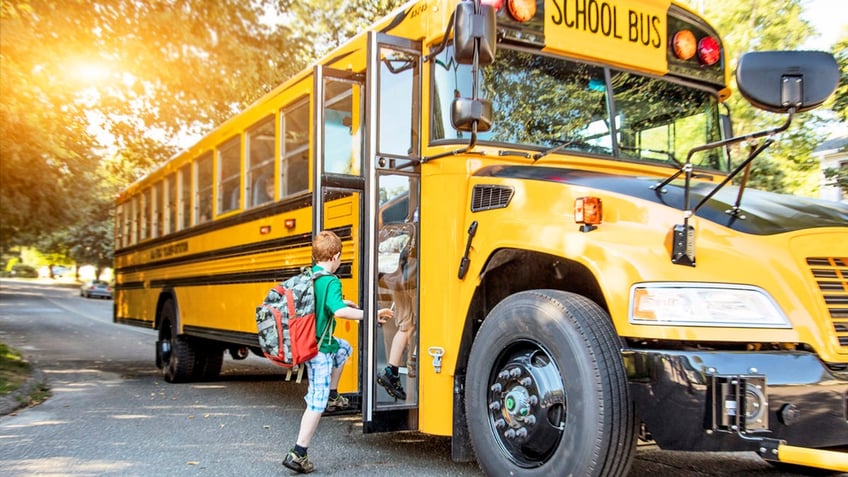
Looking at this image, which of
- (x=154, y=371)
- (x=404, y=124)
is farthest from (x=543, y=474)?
(x=154, y=371)

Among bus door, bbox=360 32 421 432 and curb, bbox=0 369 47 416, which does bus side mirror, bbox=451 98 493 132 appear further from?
curb, bbox=0 369 47 416

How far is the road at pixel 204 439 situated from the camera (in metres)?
4.68

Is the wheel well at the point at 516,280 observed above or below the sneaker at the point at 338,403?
above

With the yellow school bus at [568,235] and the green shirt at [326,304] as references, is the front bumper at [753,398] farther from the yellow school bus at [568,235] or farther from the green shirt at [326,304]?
the green shirt at [326,304]

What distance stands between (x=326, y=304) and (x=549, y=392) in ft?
5.00

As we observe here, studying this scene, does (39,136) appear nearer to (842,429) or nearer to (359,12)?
(359,12)

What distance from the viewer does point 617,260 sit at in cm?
328

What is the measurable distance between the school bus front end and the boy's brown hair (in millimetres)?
540

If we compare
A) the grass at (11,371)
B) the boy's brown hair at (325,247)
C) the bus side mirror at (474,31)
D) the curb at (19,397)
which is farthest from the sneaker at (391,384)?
the grass at (11,371)

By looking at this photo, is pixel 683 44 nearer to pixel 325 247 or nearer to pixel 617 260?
pixel 617 260

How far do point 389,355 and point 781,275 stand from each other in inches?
92.7

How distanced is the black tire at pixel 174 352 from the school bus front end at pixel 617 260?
5364mm

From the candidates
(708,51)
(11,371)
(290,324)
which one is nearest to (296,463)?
(290,324)

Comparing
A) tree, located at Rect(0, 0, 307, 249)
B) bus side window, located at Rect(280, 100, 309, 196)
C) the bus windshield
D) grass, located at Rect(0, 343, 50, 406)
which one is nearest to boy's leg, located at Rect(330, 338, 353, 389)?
the bus windshield
